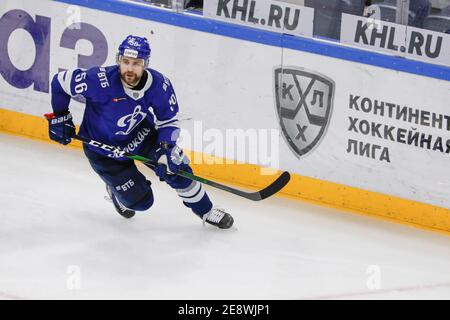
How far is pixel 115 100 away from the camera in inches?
214

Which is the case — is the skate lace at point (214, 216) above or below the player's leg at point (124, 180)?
below

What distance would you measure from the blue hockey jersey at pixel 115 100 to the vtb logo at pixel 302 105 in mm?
997

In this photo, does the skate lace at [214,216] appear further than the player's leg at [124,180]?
Yes

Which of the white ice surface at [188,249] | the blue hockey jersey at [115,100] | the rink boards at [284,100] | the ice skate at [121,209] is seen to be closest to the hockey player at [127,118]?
the blue hockey jersey at [115,100]

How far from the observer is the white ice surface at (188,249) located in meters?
5.08

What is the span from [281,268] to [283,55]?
139 centimetres

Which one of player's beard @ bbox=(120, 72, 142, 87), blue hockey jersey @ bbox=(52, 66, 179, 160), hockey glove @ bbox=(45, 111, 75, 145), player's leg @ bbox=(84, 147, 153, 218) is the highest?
player's beard @ bbox=(120, 72, 142, 87)

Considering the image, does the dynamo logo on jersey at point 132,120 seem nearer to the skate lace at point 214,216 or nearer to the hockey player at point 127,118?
the hockey player at point 127,118

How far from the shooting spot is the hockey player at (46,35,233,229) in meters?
5.39

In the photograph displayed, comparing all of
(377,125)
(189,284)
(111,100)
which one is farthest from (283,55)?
(189,284)

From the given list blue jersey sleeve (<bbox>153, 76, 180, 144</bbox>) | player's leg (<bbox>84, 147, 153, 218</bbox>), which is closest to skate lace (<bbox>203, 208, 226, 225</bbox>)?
player's leg (<bbox>84, 147, 153, 218</bbox>)

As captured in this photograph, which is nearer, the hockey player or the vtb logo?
the hockey player

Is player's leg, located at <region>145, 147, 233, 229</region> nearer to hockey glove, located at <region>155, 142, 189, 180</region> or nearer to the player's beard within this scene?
hockey glove, located at <region>155, 142, 189, 180</region>
